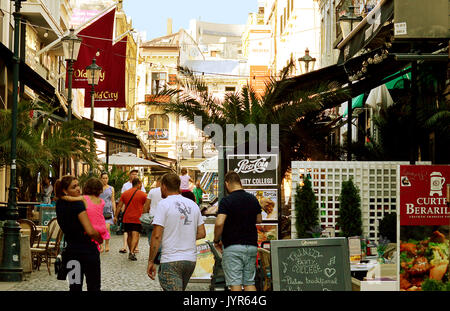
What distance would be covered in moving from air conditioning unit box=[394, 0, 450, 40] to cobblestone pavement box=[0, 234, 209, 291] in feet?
16.3

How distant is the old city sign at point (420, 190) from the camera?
952 centimetres

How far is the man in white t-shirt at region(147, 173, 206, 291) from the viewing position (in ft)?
28.5

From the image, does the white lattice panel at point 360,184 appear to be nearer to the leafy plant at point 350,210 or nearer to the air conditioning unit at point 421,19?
the leafy plant at point 350,210

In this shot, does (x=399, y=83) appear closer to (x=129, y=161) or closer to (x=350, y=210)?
(x=350, y=210)

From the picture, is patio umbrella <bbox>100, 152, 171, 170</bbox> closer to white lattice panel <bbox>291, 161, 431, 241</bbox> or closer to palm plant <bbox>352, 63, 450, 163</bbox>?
palm plant <bbox>352, 63, 450, 163</bbox>

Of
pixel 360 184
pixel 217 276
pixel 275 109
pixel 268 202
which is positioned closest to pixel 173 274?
pixel 217 276

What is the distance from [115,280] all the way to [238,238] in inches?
193

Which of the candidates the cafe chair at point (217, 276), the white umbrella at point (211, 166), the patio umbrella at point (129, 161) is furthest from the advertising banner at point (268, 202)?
the patio umbrella at point (129, 161)

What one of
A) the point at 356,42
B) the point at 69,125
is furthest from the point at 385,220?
the point at 69,125

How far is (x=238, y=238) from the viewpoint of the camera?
9625 mm

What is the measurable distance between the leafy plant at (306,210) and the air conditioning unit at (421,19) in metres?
3.21

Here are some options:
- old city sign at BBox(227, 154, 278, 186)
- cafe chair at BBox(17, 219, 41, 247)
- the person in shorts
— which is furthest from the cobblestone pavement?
old city sign at BBox(227, 154, 278, 186)

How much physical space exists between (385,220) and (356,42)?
9.96 feet

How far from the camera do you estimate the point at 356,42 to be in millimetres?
13844
